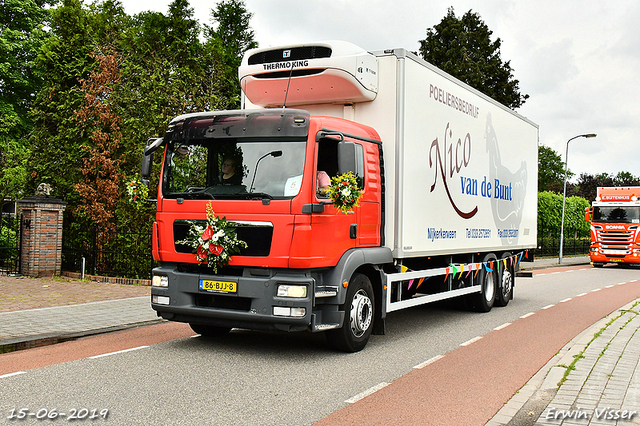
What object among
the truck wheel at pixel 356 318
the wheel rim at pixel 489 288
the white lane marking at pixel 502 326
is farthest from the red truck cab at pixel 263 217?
the wheel rim at pixel 489 288

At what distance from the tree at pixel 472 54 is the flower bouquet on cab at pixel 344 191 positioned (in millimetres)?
35271

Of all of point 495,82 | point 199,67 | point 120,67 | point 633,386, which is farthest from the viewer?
point 495,82

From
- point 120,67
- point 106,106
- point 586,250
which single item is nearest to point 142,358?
point 106,106

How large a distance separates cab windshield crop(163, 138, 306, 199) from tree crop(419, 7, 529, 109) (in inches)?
1381

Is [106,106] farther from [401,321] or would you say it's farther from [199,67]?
[401,321]

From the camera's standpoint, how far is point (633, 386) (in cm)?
566

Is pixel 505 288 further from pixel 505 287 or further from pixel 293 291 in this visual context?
pixel 293 291

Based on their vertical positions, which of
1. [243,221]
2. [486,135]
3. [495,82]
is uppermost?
[495,82]

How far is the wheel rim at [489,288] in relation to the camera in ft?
38.0

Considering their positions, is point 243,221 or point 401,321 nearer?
point 243,221

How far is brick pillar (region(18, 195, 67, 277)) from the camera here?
14.5 metres

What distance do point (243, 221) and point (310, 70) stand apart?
236cm

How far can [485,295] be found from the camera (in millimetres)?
11539

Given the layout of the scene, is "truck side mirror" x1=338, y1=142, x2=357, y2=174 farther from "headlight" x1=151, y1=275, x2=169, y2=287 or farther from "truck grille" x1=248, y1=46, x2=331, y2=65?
"headlight" x1=151, y1=275, x2=169, y2=287
